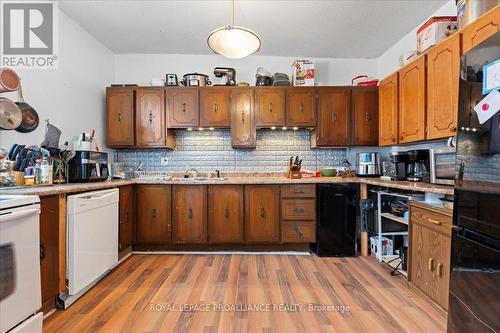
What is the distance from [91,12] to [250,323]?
335 cm

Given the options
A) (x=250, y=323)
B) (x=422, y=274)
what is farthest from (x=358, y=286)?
(x=250, y=323)

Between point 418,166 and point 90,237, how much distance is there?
315cm

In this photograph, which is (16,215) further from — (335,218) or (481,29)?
(481,29)

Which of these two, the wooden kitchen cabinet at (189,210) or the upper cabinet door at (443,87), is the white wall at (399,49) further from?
the wooden kitchen cabinet at (189,210)

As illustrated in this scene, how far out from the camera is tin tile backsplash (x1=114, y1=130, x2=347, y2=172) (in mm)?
3494

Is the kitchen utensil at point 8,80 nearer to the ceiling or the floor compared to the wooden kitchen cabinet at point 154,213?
nearer to the ceiling

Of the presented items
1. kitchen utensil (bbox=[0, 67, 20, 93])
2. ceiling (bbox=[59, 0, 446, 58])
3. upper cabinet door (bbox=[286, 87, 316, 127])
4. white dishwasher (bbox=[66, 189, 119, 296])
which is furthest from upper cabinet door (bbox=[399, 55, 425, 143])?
kitchen utensil (bbox=[0, 67, 20, 93])

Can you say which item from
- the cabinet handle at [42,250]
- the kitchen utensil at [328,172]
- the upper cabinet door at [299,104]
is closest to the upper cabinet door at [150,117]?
the upper cabinet door at [299,104]

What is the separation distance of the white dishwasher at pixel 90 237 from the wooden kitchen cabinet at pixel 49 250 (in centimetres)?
10

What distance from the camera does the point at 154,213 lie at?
2930 mm

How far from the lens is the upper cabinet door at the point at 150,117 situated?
10.4ft

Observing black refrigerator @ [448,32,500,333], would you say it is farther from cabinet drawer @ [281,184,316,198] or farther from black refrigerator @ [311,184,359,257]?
cabinet drawer @ [281,184,316,198]
